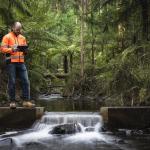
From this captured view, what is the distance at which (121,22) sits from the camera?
16.1 m

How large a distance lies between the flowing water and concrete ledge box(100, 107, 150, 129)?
28 centimetres

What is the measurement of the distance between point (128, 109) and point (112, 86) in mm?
2656

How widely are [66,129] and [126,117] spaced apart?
1719 mm

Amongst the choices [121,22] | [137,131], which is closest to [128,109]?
[137,131]

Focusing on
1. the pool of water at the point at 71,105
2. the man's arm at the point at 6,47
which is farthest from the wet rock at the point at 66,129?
the pool of water at the point at 71,105

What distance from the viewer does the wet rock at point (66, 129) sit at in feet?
39.0

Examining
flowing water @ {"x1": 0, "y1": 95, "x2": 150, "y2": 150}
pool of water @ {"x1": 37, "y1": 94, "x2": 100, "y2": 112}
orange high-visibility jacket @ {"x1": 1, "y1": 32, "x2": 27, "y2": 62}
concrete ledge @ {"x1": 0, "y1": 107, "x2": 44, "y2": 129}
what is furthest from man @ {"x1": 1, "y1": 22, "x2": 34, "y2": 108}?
pool of water @ {"x1": 37, "y1": 94, "x2": 100, "y2": 112}

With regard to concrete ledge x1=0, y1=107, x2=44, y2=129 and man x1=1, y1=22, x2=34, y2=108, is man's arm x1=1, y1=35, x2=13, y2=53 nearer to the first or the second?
man x1=1, y1=22, x2=34, y2=108

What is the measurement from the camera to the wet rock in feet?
39.0

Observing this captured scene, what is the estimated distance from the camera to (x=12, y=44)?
11289 mm

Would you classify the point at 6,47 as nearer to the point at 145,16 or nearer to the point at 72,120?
the point at 72,120

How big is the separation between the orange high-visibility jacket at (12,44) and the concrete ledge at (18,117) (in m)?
1.53

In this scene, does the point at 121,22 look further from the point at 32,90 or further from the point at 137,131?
the point at 32,90

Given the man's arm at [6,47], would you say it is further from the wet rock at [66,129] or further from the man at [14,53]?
the wet rock at [66,129]
